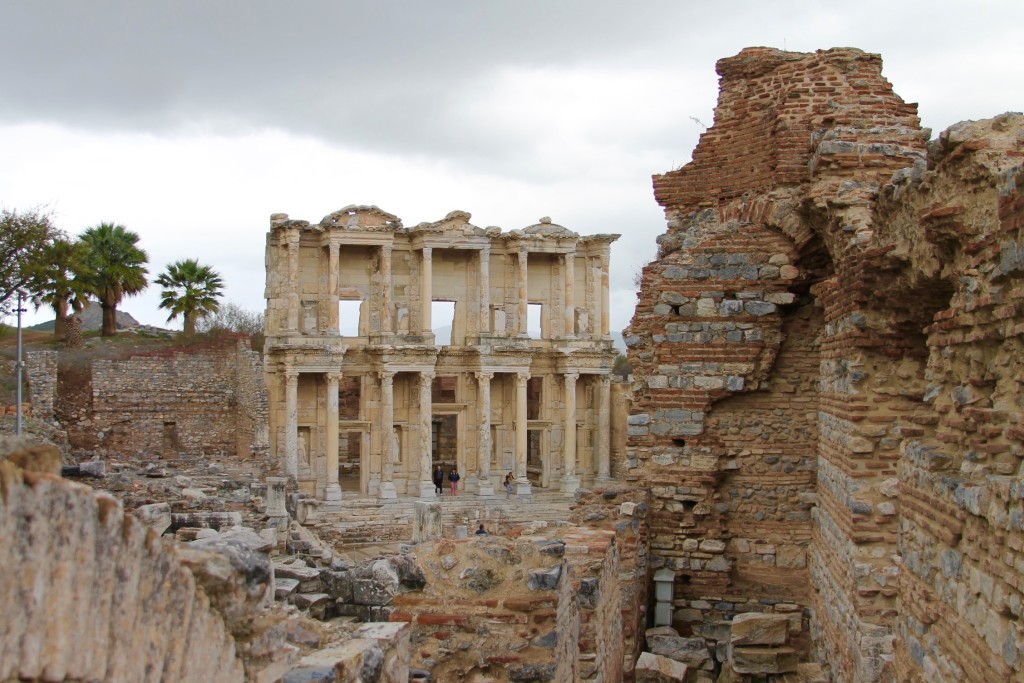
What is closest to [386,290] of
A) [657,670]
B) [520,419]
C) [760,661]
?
[520,419]

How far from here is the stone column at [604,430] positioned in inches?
1443

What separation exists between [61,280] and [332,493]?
10.9 meters

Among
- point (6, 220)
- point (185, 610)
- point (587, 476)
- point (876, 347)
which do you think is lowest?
point (587, 476)

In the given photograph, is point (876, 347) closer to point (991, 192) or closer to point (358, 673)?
point (991, 192)

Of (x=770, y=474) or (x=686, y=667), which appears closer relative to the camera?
(x=686, y=667)

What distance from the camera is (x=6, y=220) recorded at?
78.9ft

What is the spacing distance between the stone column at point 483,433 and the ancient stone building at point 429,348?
5 centimetres

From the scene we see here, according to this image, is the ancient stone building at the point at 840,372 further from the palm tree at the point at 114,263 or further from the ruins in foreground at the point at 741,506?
the palm tree at the point at 114,263

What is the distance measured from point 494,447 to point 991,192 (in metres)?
31.4

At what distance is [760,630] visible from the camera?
989 centimetres

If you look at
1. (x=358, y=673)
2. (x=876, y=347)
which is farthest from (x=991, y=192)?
(x=358, y=673)

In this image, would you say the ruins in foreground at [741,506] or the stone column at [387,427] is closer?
the ruins in foreground at [741,506]

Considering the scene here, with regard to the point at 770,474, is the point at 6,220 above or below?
above

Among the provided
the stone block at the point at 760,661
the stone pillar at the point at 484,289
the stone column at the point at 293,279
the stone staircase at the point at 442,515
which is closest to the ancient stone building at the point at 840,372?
the stone block at the point at 760,661
